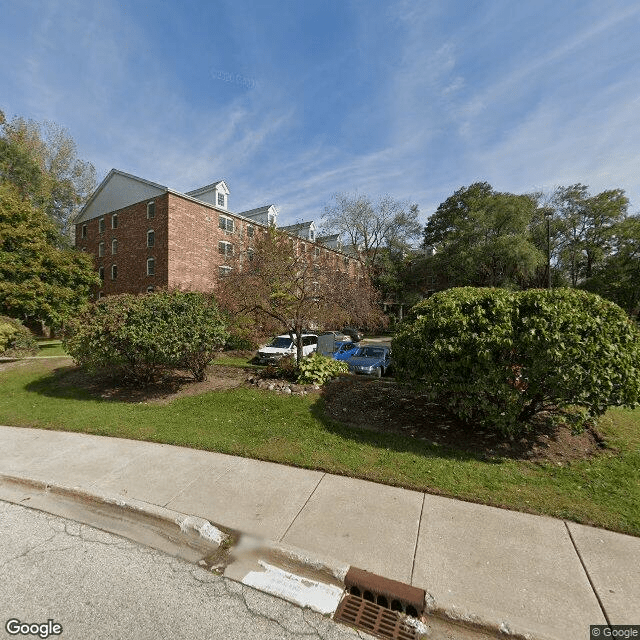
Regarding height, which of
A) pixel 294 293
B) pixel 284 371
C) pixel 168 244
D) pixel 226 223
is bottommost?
pixel 284 371

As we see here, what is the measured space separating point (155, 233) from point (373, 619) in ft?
92.1

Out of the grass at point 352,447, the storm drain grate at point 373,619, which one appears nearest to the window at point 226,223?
the grass at point 352,447

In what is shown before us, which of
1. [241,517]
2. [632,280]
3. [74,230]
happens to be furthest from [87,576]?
[74,230]

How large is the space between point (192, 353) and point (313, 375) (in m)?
3.29

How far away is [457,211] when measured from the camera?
3662cm

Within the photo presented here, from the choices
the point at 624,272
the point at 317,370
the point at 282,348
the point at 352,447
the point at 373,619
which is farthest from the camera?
the point at 624,272

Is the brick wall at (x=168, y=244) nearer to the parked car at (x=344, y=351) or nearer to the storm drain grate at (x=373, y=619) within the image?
the parked car at (x=344, y=351)

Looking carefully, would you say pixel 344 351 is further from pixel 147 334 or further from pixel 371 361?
pixel 147 334

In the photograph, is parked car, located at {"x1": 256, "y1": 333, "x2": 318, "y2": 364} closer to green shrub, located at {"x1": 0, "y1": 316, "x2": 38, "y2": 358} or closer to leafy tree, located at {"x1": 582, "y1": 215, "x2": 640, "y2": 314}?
green shrub, located at {"x1": 0, "y1": 316, "x2": 38, "y2": 358}

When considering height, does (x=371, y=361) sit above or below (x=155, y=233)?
below

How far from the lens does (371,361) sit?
12586 mm

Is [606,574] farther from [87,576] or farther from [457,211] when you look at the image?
[457,211]
